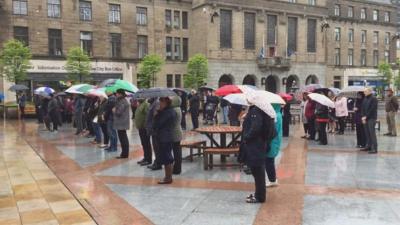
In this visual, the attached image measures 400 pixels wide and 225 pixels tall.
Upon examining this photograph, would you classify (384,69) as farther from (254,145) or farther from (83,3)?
(254,145)

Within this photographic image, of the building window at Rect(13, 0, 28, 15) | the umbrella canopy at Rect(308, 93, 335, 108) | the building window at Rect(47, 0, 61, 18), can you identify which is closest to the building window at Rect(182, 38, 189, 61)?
the building window at Rect(47, 0, 61, 18)

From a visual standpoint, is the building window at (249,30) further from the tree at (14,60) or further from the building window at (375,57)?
the building window at (375,57)

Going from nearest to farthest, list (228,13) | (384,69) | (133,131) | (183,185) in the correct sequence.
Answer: (183,185) < (133,131) < (228,13) < (384,69)

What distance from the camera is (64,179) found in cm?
883

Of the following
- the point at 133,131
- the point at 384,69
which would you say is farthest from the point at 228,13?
the point at 133,131

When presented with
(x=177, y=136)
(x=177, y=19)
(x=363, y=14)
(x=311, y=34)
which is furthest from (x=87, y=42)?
(x=363, y=14)

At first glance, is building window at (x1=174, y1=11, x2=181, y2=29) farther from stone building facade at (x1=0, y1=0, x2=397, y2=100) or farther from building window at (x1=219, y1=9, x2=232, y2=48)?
building window at (x1=219, y1=9, x2=232, y2=48)

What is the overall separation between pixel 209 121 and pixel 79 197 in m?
14.8

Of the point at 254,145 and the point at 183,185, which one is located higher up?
the point at 254,145

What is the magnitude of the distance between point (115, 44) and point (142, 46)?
2835mm

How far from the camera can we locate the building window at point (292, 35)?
4994 cm

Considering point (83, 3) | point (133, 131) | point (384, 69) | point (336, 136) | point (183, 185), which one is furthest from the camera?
point (384, 69)

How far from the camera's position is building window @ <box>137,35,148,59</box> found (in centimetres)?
4222

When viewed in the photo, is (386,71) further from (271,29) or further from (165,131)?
(165,131)
